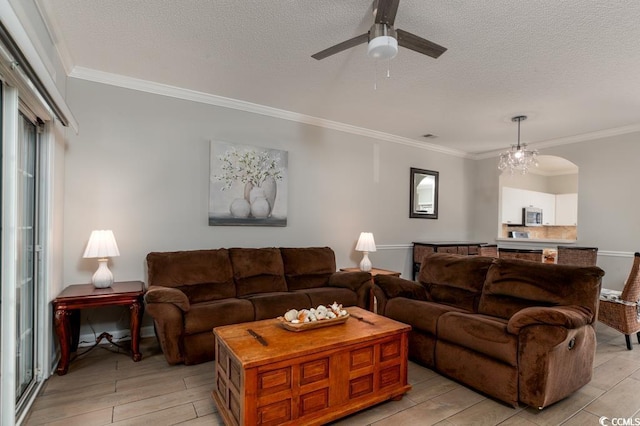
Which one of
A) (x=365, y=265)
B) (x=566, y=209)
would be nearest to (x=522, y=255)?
(x=365, y=265)

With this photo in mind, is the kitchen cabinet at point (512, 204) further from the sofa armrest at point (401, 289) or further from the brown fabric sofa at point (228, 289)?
the brown fabric sofa at point (228, 289)

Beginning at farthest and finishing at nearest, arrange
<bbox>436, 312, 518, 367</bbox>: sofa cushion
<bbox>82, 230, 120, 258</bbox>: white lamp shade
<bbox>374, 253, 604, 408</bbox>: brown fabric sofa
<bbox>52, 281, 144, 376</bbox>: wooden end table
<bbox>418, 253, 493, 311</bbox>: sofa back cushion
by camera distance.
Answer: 1. <bbox>418, 253, 493, 311</bbox>: sofa back cushion
2. <bbox>82, 230, 120, 258</bbox>: white lamp shade
3. <bbox>52, 281, 144, 376</bbox>: wooden end table
4. <bbox>436, 312, 518, 367</bbox>: sofa cushion
5. <bbox>374, 253, 604, 408</bbox>: brown fabric sofa

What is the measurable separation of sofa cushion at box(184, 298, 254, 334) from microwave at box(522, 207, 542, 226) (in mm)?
6448

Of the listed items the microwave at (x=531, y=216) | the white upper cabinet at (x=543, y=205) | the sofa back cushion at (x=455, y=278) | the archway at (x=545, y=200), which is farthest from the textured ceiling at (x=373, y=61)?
the microwave at (x=531, y=216)

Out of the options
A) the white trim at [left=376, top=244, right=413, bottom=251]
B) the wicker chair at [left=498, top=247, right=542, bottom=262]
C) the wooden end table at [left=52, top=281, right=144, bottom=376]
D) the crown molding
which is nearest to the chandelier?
the wicker chair at [left=498, top=247, right=542, bottom=262]

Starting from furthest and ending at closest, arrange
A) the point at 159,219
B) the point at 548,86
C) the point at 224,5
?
the point at 159,219
the point at 548,86
the point at 224,5

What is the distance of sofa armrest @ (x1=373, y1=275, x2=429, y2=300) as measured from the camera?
3.35m

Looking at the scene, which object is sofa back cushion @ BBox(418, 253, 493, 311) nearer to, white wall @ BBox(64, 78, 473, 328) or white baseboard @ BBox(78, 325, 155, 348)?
white wall @ BBox(64, 78, 473, 328)

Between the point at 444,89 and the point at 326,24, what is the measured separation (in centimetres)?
167

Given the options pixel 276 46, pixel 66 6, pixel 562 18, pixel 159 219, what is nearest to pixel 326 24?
pixel 276 46

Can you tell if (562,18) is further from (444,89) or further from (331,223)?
(331,223)

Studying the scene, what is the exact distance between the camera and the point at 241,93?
12.2 feet

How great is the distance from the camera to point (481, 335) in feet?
7.94

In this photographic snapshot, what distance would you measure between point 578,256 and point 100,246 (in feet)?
17.7
